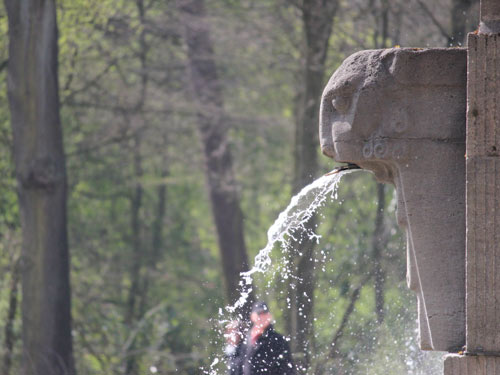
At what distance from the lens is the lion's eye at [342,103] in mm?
3568

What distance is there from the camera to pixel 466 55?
3.45 metres

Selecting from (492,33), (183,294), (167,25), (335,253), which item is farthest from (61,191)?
(183,294)

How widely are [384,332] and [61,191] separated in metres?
3.78

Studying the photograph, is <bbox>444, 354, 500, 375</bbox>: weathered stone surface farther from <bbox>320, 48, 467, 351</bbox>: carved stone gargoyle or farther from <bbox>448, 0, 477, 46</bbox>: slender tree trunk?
<bbox>448, 0, 477, 46</bbox>: slender tree trunk

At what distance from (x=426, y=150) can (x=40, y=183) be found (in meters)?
5.78

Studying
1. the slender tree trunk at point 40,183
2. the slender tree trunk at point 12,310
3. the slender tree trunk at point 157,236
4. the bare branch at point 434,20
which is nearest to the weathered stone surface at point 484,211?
the bare branch at point 434,20

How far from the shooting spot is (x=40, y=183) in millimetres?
8453

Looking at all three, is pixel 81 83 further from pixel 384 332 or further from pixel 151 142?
pixel 384 332

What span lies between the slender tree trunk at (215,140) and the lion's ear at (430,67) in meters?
9.42

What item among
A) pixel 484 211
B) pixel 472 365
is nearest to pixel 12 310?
pixel 472 365

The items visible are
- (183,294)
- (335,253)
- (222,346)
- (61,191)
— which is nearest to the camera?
(222,346)

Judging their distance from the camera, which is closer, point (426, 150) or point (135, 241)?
point (426, 150)

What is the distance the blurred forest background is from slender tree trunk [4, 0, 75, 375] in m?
0.24

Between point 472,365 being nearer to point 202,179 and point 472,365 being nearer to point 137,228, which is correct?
point 202,179
